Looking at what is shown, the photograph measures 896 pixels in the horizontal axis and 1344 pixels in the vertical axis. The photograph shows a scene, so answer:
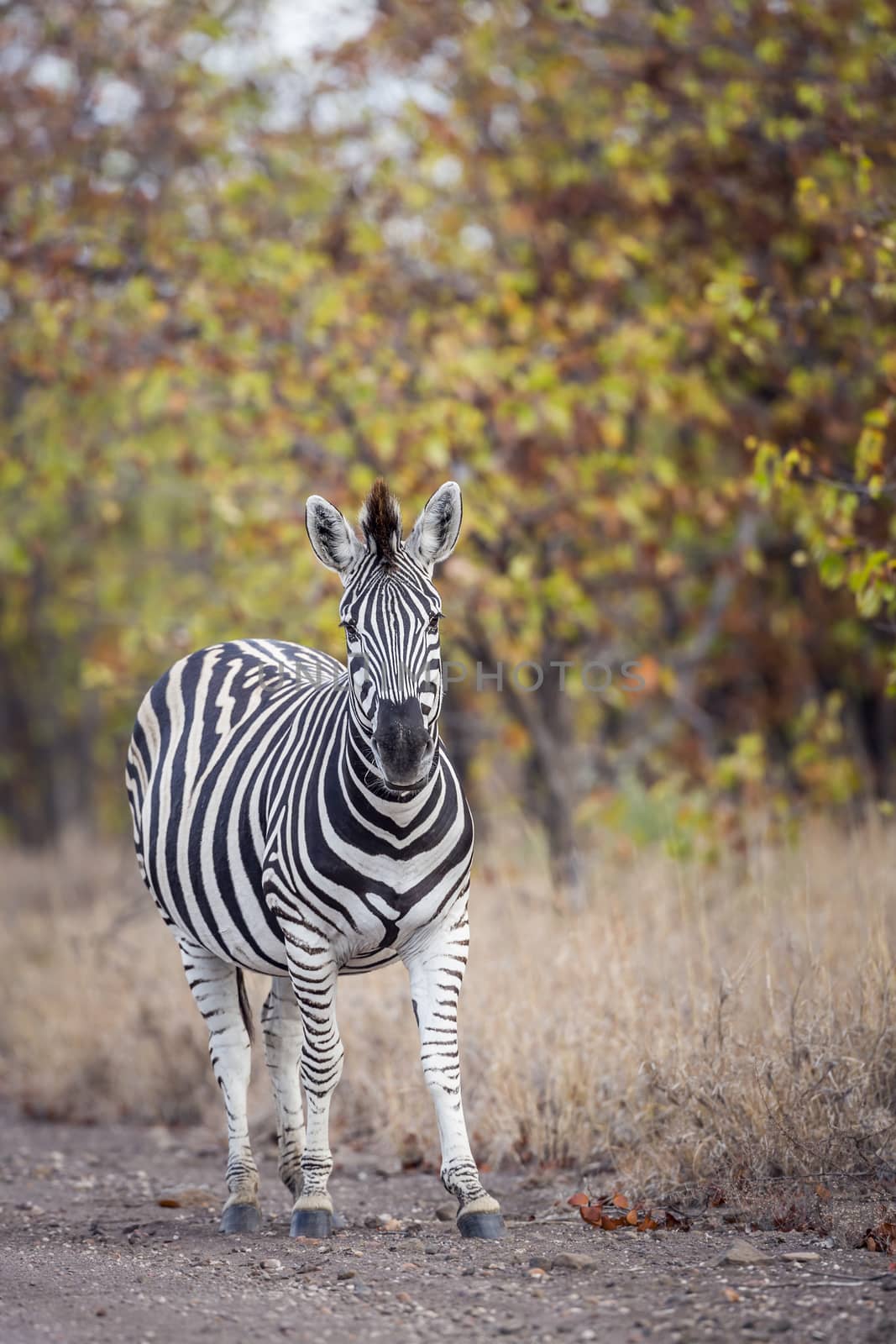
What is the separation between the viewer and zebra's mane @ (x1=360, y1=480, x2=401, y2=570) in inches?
182

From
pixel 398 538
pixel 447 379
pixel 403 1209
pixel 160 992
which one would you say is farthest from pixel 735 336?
pixel 160 992

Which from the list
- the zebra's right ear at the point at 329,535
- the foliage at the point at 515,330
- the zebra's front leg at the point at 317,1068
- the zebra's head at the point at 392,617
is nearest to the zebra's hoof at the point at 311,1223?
the zebra's front leg at the point at 317,1068

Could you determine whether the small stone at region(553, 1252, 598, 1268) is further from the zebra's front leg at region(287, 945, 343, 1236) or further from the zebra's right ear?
the zebra's right ear

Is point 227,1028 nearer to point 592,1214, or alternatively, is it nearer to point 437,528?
point 592,1214

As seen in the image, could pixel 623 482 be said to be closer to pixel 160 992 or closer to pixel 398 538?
pixel 160 992

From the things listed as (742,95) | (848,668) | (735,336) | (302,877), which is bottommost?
(302,877)

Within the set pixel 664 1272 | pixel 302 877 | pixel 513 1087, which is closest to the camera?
pixel 664 1272

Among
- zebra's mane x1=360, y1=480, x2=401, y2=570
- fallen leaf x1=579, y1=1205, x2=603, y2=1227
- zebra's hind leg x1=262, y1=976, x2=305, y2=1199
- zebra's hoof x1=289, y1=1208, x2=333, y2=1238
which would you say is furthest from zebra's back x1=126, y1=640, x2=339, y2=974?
fallen leaf x1=579, y1=1205, x2=603, y2=1227

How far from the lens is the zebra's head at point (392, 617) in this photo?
4.28 m

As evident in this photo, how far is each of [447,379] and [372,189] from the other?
2907 millimetres

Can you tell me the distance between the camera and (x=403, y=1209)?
5.56 metres

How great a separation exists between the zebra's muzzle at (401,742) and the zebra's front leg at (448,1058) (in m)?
0.71

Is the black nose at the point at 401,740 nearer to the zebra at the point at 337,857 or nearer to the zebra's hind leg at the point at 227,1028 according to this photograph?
the zebra at the point at 337,857

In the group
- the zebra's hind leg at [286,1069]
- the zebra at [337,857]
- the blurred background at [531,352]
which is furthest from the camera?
the blurred background at [531,352]
